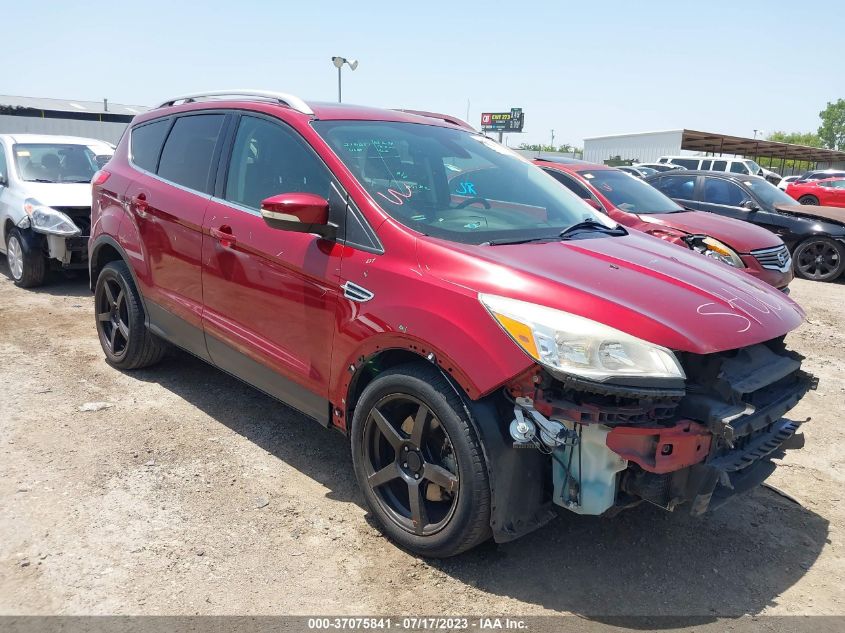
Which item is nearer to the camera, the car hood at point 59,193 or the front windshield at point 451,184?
the front windshield at point 451,184

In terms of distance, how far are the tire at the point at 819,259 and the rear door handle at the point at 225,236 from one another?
951 centimetres

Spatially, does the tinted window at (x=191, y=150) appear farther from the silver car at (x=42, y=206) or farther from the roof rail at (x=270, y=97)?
the silver car at (x=42, y=206)

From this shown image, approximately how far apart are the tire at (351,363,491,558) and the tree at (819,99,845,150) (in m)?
111

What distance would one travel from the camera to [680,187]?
33.9ft

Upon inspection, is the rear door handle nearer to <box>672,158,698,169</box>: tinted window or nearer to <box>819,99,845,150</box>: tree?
<box>672,158,698,169</box>: tinted window

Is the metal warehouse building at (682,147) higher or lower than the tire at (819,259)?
higher

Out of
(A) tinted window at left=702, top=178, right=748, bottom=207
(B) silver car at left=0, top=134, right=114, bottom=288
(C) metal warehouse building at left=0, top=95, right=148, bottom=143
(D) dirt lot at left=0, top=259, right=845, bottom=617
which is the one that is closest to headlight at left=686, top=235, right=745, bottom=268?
(D) dirt lot at left=0, top=259, right=845, bottom=617

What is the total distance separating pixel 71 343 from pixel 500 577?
453 cm

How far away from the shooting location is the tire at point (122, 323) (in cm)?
470

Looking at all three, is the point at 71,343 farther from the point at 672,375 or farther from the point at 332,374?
the point at 672,375

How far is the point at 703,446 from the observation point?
97.0 inches

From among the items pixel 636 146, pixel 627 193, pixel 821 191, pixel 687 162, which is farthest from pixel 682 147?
pixel 627 193

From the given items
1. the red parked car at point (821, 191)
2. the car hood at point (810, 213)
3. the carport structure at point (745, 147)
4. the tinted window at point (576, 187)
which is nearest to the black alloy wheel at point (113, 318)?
the tinted window at point (576, 187)

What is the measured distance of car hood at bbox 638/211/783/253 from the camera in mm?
7387
